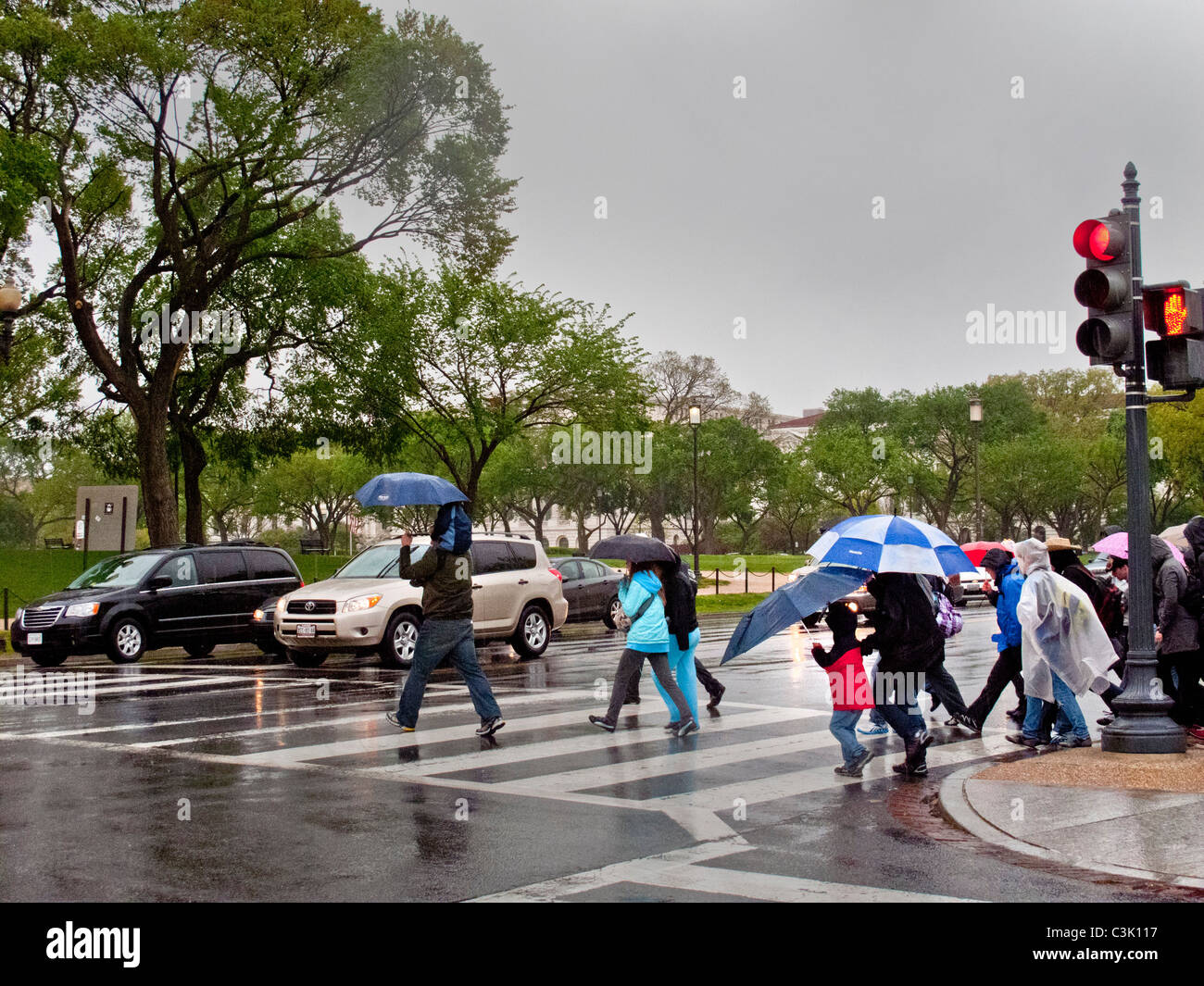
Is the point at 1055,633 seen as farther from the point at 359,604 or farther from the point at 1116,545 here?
the point at 359,604

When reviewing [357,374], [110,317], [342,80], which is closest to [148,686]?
[342,80]

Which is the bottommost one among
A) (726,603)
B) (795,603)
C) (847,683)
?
(726,603)

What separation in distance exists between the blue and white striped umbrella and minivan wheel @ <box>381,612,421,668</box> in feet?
29.7

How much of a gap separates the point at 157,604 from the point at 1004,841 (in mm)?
15562

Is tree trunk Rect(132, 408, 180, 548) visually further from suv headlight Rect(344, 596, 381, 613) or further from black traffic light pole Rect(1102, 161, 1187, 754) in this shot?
black traffic light pole Rect(1102, 161, 1187, 754)

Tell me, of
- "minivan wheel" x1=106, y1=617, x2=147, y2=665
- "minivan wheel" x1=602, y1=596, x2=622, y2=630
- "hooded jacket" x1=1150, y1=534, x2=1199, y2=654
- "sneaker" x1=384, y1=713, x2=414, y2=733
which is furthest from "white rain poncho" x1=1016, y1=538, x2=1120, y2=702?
"minivan wheel" x1=602, y1=596, x2=622, y2=630

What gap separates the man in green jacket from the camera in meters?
10.7

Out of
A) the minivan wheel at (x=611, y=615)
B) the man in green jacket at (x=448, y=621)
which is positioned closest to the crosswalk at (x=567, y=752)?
the man in green jacket at (x=448, y=621)

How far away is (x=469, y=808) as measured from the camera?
26.0 ft

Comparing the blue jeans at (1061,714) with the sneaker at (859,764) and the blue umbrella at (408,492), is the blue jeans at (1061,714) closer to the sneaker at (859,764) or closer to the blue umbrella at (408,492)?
the sneaker at (859,764)

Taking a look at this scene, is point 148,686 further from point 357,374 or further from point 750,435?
point 750,435

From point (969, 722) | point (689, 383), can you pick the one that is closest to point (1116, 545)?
point (969, 722)

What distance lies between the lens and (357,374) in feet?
108
